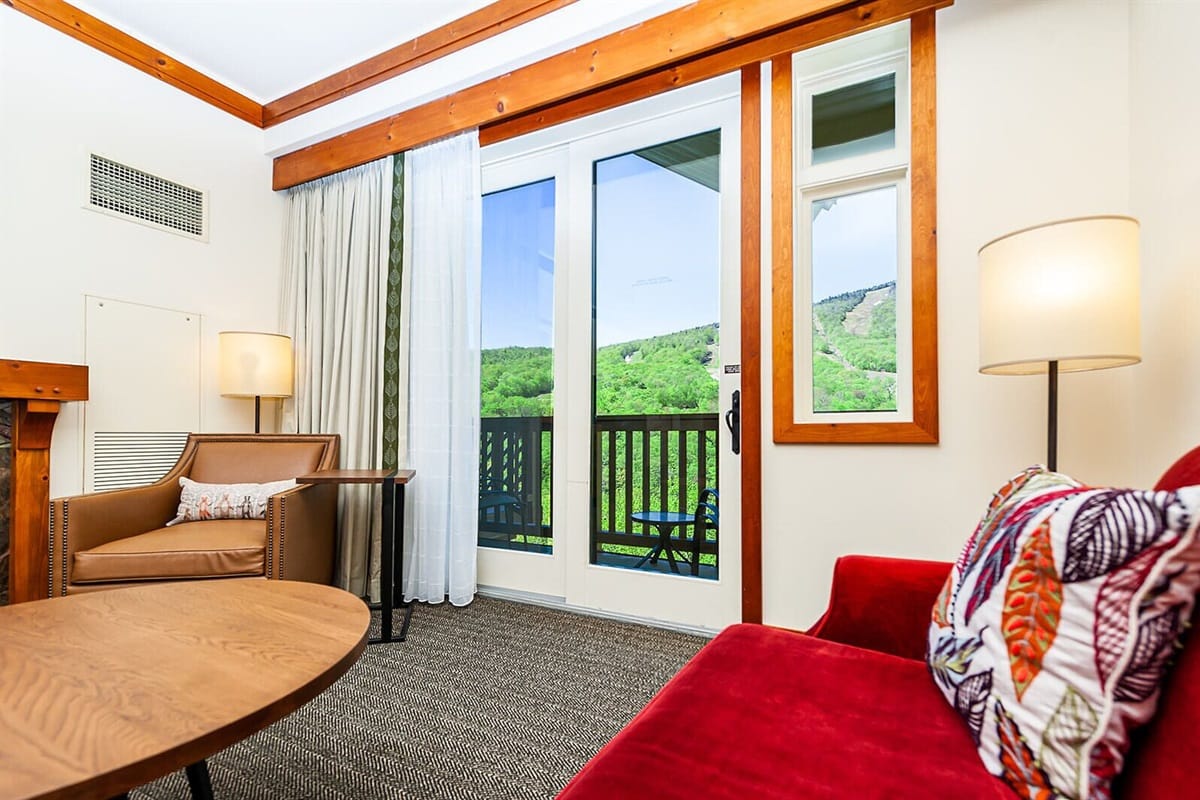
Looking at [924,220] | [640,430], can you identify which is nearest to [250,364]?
[640,430]

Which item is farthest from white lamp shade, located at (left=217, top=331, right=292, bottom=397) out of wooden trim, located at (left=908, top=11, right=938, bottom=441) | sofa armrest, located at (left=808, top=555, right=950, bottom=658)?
wooden trim, located at (left=908, top=11, right=938, bottom=441)

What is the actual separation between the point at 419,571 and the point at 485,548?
35 centimetres

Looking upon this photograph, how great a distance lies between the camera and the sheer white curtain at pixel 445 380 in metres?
2.97

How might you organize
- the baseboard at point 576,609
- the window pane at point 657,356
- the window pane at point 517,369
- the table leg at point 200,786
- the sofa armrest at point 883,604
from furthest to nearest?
the window pane at point 517,369
the window pane at point 657,356
the baseboard at point 576,609
the sofa armrest at point 883,604
the table leg at point 200,786

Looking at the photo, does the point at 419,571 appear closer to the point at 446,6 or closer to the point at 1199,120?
the point at 446,6

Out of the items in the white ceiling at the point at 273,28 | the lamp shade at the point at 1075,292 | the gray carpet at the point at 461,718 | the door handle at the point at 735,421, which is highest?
the white ceiling at the point at 273,28

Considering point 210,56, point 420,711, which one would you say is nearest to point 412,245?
point 210,56

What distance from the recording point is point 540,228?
124 inches

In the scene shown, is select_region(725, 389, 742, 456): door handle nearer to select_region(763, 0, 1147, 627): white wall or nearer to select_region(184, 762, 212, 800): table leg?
A: select_region(763, 0, 1147, 627): white wall

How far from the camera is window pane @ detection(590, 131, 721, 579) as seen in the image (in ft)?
8.78

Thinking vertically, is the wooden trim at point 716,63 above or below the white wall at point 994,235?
above

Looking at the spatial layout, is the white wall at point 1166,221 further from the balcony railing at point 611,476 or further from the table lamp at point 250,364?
the table lamp at point 250,364

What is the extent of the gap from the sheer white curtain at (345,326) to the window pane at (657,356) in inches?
48.8

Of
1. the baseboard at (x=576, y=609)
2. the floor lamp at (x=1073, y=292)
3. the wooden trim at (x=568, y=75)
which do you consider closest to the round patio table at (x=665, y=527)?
the baseboard at (x=576, y=609)
